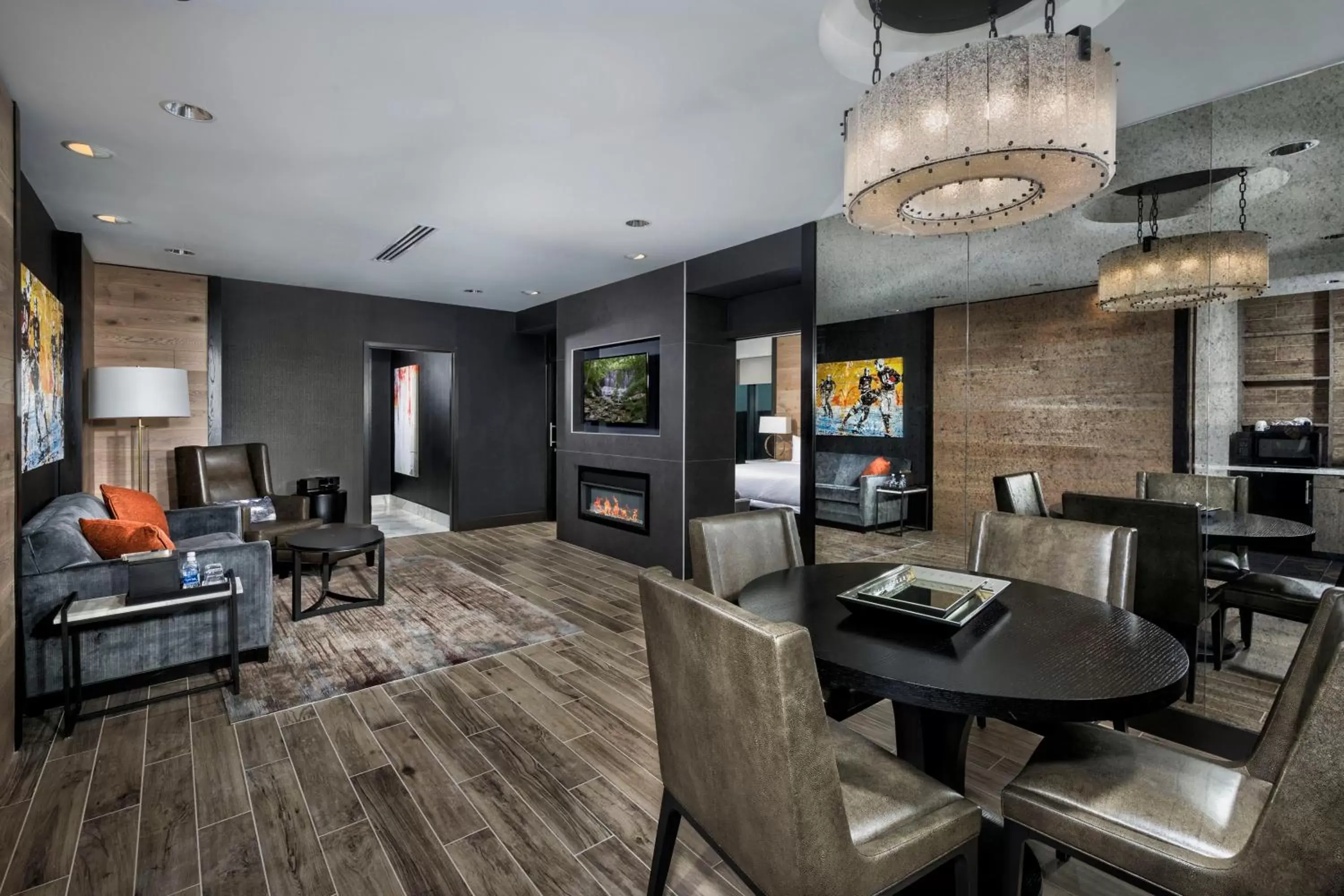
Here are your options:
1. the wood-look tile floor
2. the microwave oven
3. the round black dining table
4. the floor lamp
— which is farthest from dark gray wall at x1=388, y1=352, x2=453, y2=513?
the microwave oven

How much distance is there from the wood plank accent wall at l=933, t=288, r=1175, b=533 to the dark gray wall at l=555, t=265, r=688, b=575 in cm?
217

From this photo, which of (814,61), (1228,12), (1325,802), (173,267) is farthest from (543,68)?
(173,267)

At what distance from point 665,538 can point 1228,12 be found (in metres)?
4.21

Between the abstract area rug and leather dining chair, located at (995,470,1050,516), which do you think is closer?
leather dining chair, located at (995,470,1050,516)

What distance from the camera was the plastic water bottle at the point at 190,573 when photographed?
287 centimetres

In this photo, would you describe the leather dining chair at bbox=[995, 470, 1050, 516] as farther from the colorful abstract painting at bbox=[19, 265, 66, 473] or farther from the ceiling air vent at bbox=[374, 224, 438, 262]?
the colorful abstract painting at bbox=[19, 265, 66, 473]

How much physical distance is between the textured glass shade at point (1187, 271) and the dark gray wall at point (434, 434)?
6046 mm

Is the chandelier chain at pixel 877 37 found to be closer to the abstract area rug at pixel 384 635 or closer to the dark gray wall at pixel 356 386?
the abstract area rug at pixel 384 635

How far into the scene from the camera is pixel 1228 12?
1.87 metres

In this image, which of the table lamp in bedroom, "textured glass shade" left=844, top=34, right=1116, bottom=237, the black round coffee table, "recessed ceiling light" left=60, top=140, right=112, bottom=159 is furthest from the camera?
the table lamp in bedroom

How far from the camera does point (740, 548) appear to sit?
244 cm

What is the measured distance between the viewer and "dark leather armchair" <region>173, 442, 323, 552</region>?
4801 millimetres

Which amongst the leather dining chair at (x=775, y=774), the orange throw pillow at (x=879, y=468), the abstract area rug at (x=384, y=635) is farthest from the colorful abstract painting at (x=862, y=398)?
the leather dining chair at (x=775, y=774)

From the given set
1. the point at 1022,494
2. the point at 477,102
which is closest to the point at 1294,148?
the point at 1022,494
